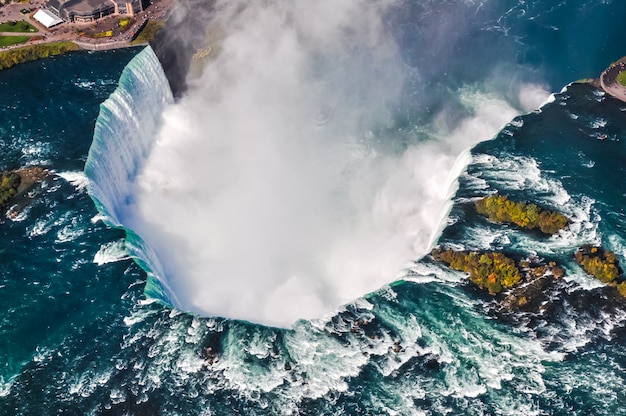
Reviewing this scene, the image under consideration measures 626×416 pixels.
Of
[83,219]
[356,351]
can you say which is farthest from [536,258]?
[83,219]

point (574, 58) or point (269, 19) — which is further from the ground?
point (269, 19)

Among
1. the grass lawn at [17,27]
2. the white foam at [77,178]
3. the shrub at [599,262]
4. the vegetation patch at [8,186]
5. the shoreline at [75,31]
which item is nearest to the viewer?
the shrub at [599,262]

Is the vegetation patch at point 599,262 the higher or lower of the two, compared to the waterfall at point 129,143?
lower

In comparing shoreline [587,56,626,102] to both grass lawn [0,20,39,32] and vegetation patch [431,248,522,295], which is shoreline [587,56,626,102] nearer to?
vegetation patch [431,248,522,295]

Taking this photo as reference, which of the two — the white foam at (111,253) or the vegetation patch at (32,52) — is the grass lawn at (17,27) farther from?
the white foam at (111,253)

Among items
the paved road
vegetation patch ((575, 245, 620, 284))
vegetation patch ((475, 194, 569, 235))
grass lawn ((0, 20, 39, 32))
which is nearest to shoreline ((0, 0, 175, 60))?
the paved road

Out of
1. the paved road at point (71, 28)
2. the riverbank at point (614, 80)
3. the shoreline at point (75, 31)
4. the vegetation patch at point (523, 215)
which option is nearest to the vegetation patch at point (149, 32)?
the shoreline at point (75, 31)

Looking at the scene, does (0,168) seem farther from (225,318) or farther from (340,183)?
(340,183)
